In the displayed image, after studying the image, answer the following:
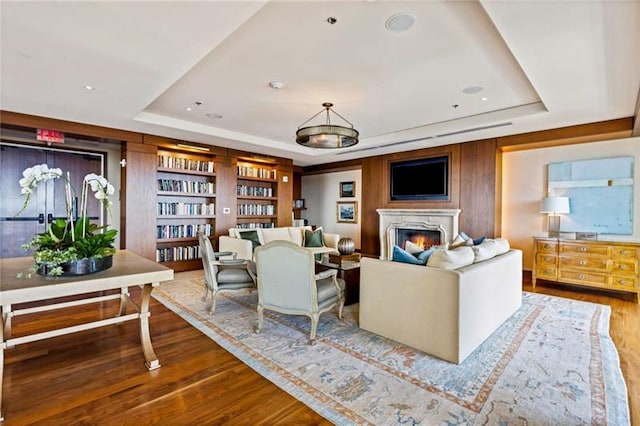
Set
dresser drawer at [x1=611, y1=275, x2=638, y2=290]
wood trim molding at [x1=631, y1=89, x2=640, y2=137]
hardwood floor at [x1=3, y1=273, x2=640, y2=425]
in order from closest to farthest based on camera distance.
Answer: hardwood floor at [x1=3, y1=273, x2=640, y2=425]
wood trim molding at [x1=631, y1=89, x2=640, y2=137]
dresser drawer at [x1=611, y1=275, x2=638, y2=290]

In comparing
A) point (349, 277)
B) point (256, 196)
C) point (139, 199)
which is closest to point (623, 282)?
point (349, 277)

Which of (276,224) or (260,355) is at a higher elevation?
(276,224)

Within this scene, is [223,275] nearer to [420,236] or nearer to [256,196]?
[256,196]

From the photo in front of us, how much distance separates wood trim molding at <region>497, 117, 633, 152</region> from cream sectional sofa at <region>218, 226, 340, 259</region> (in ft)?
11.8

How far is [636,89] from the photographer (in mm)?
3096

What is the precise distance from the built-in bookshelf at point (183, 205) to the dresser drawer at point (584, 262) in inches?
233

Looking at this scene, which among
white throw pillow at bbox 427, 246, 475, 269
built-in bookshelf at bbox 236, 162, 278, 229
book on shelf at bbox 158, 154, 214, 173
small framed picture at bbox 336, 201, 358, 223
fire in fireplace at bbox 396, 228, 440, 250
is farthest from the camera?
small framed picture at bbox 336, 201, 358, 223

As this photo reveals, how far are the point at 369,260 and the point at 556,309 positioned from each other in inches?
103

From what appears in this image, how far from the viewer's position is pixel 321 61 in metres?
2.85

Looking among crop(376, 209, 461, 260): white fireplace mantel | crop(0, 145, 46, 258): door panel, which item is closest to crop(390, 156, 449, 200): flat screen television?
crop(376, 209, 461, 260): white fireplace mantel

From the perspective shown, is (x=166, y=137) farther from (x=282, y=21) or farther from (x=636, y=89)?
(x=636, y=89)

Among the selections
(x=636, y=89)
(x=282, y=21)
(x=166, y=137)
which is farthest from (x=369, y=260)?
(x=166, y=137)

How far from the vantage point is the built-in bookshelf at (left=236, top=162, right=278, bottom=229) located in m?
6.90

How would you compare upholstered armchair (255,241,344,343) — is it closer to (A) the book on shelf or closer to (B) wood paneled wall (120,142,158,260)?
(B) wood paneled wall (120,142,158,260)
